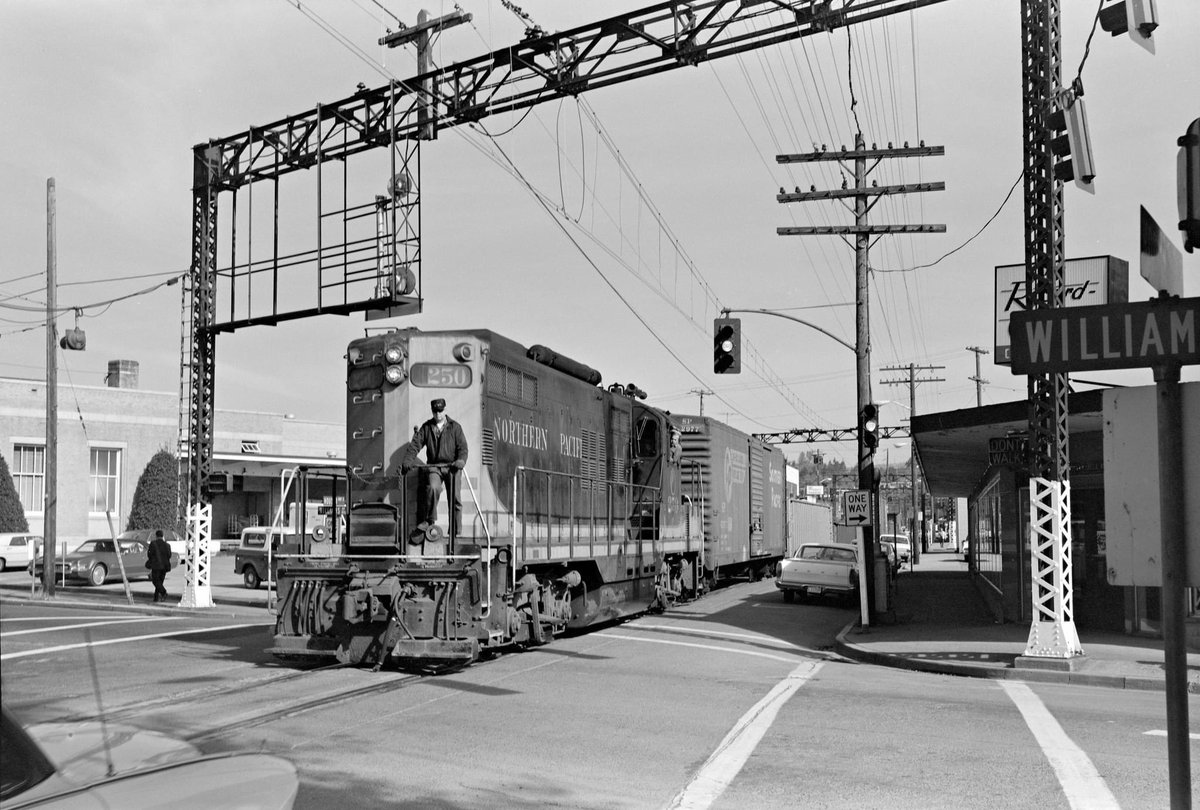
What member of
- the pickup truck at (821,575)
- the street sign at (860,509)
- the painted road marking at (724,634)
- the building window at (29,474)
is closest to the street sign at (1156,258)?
the painted road marking at (724,634)

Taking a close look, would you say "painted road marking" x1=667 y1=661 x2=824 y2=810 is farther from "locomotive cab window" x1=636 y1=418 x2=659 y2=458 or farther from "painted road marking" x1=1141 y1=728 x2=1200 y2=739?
"locomotive cab window" x1=636 y1=418 x2=659 y2=458

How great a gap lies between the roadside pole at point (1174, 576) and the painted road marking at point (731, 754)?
133 inches

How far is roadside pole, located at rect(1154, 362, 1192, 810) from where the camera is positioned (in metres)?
4.07

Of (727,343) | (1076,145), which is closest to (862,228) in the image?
(727,343)

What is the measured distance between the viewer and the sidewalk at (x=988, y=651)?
43.4 feet

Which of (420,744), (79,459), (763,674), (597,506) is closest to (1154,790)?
(420,744)

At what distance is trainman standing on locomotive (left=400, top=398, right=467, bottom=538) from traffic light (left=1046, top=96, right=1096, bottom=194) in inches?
328

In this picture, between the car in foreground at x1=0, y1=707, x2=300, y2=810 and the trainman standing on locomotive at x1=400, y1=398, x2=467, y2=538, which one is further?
the trainman standing on locomotive at x1=400, y1=398, x2=467, y2=538

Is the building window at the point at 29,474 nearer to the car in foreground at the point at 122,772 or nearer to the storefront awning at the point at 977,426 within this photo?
the storefront awning at the point at 977,426

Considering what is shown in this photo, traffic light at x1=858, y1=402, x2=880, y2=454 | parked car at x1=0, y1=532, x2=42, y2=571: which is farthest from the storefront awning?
parked car at x1=0, y1=532, x2=42, y2=571

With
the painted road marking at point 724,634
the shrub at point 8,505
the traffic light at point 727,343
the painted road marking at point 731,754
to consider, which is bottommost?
the painted road marking at point 724,634

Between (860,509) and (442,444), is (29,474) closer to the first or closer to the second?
(860,509)

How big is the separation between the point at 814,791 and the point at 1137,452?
373 centimetres

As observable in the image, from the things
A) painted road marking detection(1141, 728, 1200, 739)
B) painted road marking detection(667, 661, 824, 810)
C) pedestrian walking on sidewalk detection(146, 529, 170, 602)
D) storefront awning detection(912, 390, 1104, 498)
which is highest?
storefront awning detection(912, 390, 1104, 498)
